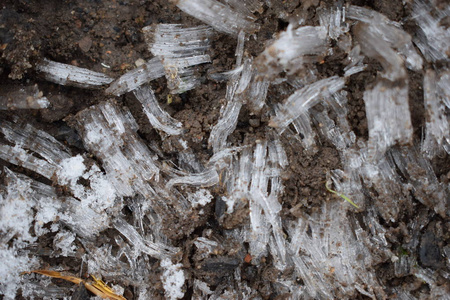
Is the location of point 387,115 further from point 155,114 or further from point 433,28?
point 155,114

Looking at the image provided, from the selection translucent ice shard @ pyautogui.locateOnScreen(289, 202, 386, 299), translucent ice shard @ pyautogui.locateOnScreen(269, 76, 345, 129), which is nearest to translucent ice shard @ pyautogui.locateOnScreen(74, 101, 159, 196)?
translucent ice shard @ pyautogui.locateOnScreen(269, 76, 345, 129)

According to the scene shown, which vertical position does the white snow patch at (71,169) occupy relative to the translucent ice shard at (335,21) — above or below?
below

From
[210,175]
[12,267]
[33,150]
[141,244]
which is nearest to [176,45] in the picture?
[210,175]

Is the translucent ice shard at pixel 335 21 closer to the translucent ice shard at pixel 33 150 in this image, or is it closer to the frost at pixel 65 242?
the translucent ice shard at pixel 33 150

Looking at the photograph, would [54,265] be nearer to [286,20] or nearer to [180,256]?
[180,256]

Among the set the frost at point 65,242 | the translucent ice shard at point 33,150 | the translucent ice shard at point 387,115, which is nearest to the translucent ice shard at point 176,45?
the translucent ice shard at point 33,150

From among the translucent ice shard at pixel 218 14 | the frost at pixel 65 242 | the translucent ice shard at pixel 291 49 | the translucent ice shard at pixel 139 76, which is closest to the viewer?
the translucent ice shard at pixel 291 49
